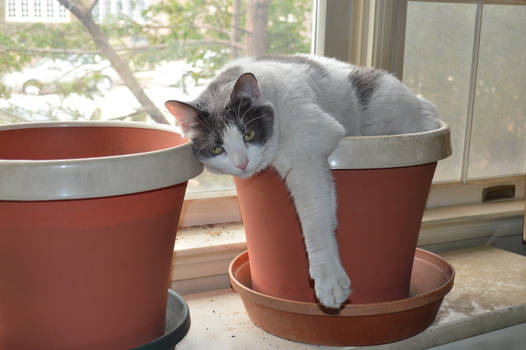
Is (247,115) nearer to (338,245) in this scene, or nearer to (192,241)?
(338,245)

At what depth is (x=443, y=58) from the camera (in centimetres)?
163

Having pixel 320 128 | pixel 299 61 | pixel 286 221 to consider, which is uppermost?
pixel 299 61

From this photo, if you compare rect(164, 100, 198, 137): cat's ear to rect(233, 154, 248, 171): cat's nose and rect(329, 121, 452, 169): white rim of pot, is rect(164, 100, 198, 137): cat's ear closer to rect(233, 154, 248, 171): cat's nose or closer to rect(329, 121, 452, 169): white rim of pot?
rect(233, 154, 248, 171): cat's nose

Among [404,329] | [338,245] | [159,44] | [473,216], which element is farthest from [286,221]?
[473,216]

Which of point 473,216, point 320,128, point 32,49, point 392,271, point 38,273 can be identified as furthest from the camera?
point 473,216

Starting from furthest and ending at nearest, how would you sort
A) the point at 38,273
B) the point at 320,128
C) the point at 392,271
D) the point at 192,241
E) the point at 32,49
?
the point at 192,241
the point at 32,49
the point at 392,271
the point at 320,128
the point at 38,273

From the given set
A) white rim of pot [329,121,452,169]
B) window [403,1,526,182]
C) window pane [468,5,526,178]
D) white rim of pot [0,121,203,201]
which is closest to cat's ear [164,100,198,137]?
white rim of pot [0,121,203,201]

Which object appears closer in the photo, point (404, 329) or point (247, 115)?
point (247, 115)

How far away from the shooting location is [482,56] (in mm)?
1688

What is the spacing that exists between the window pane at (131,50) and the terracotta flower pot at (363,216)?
1.51 feet

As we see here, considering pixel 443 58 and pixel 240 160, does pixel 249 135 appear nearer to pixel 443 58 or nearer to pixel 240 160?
pixel 240 160

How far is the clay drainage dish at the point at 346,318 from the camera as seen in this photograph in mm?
1013

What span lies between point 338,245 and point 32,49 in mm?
801

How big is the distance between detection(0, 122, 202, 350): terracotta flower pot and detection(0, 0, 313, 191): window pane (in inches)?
21.8
